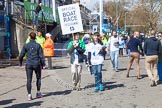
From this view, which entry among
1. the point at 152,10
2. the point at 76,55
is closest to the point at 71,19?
the point at 76,55

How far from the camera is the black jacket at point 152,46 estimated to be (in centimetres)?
1388

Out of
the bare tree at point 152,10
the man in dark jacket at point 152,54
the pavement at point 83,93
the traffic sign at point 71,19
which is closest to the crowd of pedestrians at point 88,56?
the man in dark jacket at point 152,54

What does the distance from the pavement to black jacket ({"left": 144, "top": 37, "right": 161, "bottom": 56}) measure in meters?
1.11

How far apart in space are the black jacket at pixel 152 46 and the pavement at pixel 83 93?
1109 mm

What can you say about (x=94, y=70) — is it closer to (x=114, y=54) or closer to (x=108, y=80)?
(x=108, y=80)

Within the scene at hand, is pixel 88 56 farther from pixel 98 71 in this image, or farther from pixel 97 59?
pixel 98 71

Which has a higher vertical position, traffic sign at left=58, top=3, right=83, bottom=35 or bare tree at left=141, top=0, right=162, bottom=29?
bare tree at left=141, top=0, right=162, bottom=29

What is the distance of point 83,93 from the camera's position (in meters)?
12.2

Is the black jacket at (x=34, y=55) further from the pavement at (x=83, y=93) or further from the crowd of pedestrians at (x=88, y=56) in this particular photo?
the pavement at (x=83, y=93)

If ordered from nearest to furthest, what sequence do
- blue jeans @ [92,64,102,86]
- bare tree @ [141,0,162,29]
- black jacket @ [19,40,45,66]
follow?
black jacket @ [19,40,45,66]
blue jeans @ [92,64,102,86]
bare tree @ [141,0,162,29]

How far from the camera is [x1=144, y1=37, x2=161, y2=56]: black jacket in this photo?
547 inches

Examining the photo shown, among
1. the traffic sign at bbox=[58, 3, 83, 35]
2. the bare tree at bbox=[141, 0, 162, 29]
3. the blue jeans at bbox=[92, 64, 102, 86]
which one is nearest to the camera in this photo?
the blue jeans at bbox=[92, 64, 102, 86]

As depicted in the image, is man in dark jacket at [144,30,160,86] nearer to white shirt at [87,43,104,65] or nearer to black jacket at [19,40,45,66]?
white shirt at [87,43,104,65]

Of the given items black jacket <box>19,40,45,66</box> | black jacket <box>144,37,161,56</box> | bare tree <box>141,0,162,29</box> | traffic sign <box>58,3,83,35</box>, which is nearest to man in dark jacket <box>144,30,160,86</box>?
black jacket <box>144,37,161,56</box>
